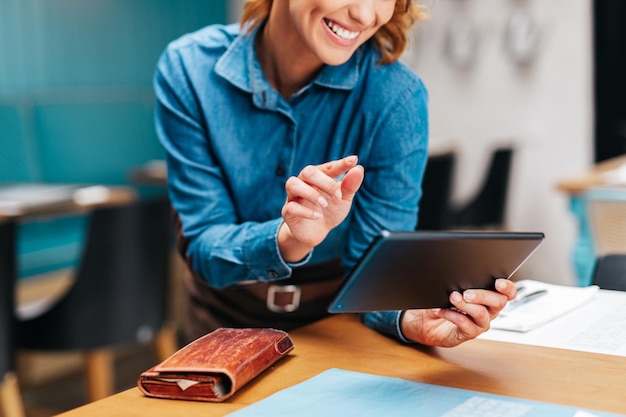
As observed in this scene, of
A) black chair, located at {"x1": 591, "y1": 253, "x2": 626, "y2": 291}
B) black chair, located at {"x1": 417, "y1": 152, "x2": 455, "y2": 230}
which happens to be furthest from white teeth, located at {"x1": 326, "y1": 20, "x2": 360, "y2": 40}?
black chair, located at {"x1": 417, "y1": 152, "x2": 455, "y2": 230}

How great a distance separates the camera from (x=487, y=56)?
5492 mm

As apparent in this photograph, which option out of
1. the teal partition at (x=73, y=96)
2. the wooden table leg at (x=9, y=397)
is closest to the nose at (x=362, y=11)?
the wooden table leg at (x=9, y=397)

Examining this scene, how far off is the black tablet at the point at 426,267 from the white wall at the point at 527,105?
4.00m

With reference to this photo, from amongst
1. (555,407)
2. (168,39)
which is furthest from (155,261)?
(168,39)

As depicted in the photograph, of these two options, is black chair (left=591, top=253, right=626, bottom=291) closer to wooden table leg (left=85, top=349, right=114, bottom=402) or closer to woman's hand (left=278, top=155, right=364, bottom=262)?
woman's hand (left=278, top=155, right=364, bottom=262)

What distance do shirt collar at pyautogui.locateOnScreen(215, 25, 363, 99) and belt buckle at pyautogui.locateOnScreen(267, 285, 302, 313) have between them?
1.30 feet

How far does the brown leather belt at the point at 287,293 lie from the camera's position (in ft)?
5.65

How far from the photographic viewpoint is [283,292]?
5.65 ft

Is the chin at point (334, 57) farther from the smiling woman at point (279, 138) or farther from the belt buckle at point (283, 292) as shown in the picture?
the belt buckle at point (283, 292)

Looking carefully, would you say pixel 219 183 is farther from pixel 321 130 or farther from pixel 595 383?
pixel 595 383

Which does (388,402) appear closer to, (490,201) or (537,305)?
(537,305)

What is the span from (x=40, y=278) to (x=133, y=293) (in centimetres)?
134

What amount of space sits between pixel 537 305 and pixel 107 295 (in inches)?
75.6

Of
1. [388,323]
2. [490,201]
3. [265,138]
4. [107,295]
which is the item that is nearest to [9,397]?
[107,295]
